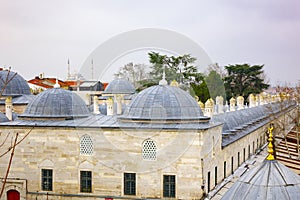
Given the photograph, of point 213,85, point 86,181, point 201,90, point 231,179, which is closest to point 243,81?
point 213,85

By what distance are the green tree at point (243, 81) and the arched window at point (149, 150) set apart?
3991cm

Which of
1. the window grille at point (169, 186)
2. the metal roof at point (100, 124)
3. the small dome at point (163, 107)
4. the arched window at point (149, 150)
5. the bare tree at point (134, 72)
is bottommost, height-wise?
the window grille at point (169, 186)

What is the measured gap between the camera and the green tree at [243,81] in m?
54.2

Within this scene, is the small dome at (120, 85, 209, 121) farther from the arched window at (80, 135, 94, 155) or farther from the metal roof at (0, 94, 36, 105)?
the metal roof at (0, 94, 36, 105)

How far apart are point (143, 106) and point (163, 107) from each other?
2.87 feet

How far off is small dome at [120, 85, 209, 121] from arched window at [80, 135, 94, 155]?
63.4 inches

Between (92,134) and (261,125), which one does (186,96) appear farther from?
(261,125)

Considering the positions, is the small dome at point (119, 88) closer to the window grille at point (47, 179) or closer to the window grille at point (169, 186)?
the window grille at point (47, 179)

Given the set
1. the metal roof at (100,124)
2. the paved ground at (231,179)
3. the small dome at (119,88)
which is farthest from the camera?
the small dome at (119,88)

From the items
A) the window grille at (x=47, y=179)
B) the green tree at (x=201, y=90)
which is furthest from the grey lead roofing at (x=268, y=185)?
the green tree at (x=201, y=90)

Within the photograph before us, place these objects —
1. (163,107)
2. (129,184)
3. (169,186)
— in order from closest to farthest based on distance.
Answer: (169,186) < (129,184) < (163,107)

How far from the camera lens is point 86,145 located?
16938 millimetres

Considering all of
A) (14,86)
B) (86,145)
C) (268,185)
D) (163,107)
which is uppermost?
(14,86)

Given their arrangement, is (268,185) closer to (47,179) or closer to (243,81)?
(47,179)
